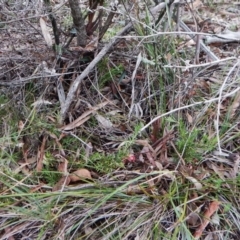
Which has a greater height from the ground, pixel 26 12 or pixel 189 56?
pixel 26 12

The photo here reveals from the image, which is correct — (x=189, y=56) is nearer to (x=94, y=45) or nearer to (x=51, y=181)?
(x=94, y=45)

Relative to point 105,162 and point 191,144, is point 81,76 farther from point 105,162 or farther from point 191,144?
point 191,144

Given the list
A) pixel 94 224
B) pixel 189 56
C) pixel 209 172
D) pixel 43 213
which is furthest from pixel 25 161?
pixel 189 56

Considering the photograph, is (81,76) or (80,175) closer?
(80,175)

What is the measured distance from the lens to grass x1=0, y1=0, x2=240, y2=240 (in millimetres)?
1583

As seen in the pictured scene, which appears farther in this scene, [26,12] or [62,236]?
[26,12]

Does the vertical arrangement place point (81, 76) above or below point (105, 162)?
above

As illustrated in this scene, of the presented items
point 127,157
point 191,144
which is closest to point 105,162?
point 127,157

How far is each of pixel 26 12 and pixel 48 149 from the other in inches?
31.1

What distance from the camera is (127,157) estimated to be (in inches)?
68.0

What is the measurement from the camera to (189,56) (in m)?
2.19

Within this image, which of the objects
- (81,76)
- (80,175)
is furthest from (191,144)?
(81,76)

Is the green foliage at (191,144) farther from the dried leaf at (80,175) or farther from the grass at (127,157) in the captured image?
the dried leaf at (80,175)

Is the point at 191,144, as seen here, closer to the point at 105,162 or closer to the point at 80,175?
the point at 105,162
